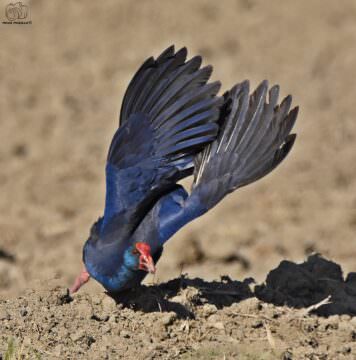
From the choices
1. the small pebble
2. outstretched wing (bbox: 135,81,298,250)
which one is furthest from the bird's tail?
the small pebble

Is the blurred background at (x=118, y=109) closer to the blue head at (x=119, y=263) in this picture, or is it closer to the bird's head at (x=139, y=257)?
the blue head at (x=119, y=263)

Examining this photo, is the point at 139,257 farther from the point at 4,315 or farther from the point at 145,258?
the point at 4,315

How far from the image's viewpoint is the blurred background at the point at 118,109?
987 centimetres

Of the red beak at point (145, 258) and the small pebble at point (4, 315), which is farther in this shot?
the red beak at point (145, 258)

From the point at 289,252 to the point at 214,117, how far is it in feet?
7.31

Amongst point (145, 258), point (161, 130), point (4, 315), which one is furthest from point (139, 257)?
point (161, 130)

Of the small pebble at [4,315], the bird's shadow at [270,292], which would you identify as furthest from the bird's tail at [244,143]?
the small pebble at [4,315]

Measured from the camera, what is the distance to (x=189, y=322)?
281 inches

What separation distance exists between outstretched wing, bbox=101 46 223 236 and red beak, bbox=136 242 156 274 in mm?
551

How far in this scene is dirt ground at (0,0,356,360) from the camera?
277 inches

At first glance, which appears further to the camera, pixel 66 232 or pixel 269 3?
pixel 269 3

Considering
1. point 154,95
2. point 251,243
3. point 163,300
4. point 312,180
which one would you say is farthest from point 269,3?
point 163,300

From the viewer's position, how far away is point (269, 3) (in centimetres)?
1350

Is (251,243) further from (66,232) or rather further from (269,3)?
(269,3)
